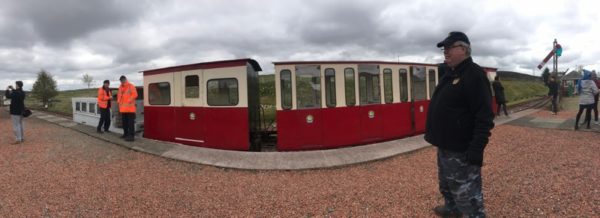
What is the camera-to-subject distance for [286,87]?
7.10 meters

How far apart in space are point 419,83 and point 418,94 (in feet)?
1.10

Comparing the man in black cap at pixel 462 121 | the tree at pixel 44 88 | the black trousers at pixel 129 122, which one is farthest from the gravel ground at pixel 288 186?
the tree at pixel 44 88

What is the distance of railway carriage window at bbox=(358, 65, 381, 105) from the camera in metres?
7.65

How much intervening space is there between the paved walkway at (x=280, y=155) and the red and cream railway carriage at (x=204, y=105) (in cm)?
38

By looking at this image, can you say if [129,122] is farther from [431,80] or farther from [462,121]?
[431,80]

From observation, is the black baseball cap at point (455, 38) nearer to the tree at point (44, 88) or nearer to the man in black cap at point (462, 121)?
the man in black cap at point (462, 121)

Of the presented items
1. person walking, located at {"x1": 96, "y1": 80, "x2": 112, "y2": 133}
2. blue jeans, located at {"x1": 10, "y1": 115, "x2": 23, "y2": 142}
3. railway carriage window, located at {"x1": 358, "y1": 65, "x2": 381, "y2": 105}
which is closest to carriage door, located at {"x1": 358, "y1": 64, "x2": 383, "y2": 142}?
railway carriage window, located at {"x1": 358, "y1": 65, "x2": 381, "y2": 105}

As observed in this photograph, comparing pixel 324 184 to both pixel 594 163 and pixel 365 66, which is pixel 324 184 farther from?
pixel 594 163

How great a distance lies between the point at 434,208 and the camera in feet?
12.1

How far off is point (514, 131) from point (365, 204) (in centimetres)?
726

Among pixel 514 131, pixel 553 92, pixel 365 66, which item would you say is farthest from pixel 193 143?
pixel 553 92

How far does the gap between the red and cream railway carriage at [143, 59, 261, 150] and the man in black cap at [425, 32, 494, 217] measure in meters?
5.03

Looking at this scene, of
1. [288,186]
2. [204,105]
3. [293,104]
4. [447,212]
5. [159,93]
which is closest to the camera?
[447,212]

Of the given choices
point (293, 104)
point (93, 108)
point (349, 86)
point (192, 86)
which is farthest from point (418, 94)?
point (93, 108)
